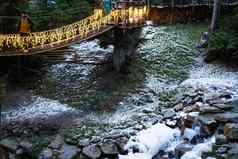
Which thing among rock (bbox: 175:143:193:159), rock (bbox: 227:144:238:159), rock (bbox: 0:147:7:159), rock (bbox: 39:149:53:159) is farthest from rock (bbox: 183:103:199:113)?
rock (bbox: 0:147:7:159)

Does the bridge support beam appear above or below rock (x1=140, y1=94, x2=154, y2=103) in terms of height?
above

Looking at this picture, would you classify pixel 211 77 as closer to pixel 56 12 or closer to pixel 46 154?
pixel 56 12

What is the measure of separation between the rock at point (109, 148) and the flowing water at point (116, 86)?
102 cm

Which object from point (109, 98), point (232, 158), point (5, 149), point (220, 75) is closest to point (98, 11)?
point (109, 98)

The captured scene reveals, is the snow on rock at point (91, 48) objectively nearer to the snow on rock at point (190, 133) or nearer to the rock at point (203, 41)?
the rock at point (203, 41)

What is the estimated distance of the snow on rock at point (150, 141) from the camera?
17.0 meters

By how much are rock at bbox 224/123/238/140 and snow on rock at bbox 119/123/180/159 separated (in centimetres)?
233

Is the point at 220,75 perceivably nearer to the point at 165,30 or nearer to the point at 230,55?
the point at 230,55

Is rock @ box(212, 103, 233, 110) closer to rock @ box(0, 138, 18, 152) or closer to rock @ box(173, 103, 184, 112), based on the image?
rock @ box(173, 103, 184, 112)

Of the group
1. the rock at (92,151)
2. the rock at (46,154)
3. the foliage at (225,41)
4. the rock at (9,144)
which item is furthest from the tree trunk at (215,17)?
the rock at (9,144)

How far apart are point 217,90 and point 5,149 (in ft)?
31.8

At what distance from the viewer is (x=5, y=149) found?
16578 mm

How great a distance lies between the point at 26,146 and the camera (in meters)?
16.8

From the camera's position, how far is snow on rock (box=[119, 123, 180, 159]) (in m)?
17.0
